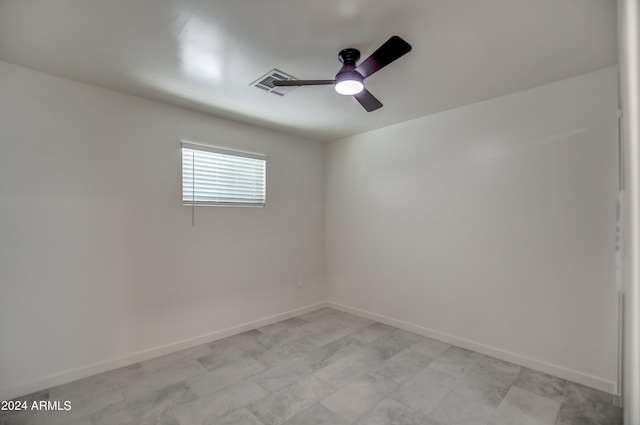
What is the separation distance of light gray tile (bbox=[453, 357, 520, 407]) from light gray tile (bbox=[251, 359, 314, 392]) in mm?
1286

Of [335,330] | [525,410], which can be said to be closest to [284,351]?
[335,330]

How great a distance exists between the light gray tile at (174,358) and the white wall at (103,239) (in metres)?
0.11

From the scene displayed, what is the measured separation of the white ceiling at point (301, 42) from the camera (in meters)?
1.69

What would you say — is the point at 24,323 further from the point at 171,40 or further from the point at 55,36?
the point at 171,40

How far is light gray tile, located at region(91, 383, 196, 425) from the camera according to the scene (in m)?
1.96

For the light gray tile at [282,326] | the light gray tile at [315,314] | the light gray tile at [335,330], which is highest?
the light gray tile at [335,330]

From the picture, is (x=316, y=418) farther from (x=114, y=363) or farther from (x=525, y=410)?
(x=114, y=363)

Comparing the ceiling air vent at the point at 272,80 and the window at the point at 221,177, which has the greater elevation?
the ceiling air vent at the point at 272,80

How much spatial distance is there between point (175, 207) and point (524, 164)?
3.52 meters

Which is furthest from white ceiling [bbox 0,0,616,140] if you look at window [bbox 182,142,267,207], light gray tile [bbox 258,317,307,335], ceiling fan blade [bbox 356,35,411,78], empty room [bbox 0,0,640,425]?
light gray tile [bbox 258,317,307,335]

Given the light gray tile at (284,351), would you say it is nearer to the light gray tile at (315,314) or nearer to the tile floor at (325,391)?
the tile floor at (325,391)

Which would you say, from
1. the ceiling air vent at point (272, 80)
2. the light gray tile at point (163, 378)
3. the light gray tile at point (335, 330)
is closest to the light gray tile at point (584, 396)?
the light gray tile at point (335, 330)

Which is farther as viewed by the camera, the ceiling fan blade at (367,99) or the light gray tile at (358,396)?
the ceiling fan blade at (367,99)

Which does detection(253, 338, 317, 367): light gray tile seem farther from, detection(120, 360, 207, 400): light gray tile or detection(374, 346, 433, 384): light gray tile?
detection(374, 346, 433, 384): light gray tile
